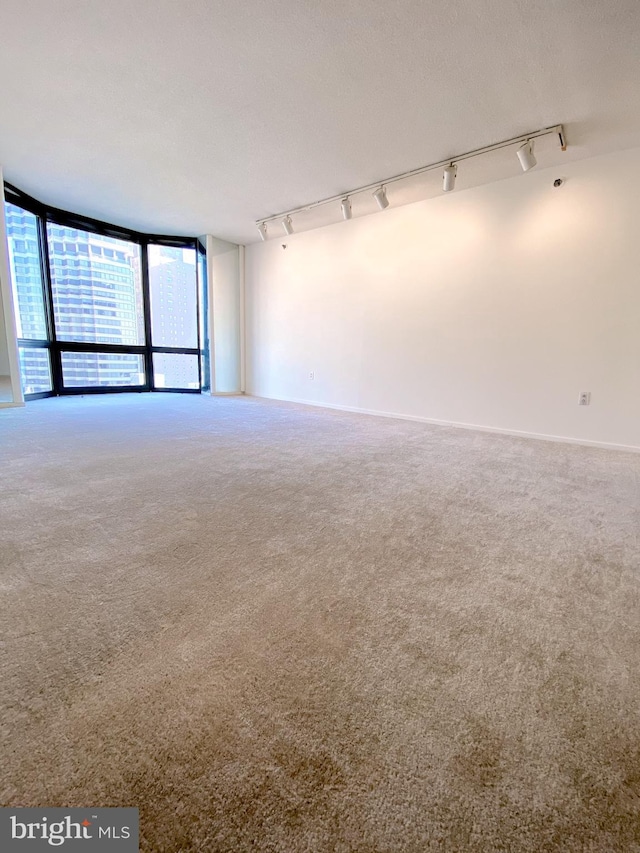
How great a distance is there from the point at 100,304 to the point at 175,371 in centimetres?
162

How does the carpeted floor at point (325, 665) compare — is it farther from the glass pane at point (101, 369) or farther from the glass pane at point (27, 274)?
the glass pane at point (101, 369)

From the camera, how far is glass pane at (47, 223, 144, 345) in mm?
5621

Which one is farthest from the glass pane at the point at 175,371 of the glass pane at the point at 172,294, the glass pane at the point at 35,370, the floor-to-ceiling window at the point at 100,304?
the glass pane at the point at 35,370

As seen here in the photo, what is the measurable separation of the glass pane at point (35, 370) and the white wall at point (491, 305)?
396 centimetres

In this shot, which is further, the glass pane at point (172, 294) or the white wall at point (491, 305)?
the glass pane at point (172, 294)

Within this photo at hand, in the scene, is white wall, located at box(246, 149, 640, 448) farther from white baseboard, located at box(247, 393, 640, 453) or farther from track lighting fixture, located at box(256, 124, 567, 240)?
track lighting fixture, located at box(256, 124, 567, 240)

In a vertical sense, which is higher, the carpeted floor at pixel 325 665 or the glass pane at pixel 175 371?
the glass pane at pixel 175 371

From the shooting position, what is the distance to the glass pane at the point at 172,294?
6.54 metres

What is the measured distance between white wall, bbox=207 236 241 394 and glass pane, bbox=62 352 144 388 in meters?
1.49

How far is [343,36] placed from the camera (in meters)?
2.19

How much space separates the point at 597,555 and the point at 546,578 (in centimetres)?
36

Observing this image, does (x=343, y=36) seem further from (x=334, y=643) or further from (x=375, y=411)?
(x=375, y=411)

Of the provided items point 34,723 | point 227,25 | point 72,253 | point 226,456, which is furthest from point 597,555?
point 72,253

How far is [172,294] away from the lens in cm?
665
